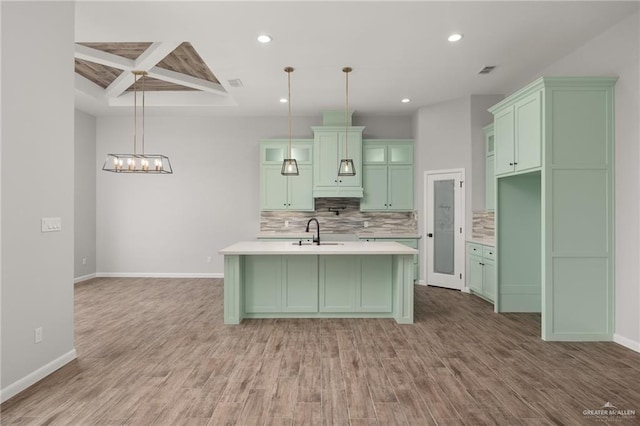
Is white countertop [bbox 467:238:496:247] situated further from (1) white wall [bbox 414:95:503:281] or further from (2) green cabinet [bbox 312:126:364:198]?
(2) green cabinet [bbox 312:126:364:198]

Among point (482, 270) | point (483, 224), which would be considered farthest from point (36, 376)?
point (483, 224)

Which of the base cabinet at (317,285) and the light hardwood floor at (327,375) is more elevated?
the base cabinet at (317,285)

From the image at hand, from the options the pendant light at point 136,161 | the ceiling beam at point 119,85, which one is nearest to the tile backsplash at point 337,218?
the pendant light at point 136,161

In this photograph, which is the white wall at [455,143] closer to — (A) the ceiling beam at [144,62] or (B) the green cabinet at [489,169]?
(B) the green cabinet at [489,169]

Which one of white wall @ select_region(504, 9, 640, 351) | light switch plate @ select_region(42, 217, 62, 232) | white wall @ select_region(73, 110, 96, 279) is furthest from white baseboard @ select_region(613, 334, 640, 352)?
white wall @ select_region(73, 110, 96, 279)

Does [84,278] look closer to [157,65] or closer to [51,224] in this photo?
[157,65]

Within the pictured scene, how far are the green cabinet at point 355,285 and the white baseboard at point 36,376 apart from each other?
99.6 inches

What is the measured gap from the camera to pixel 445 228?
616cm

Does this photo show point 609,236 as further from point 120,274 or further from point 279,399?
point 120,274

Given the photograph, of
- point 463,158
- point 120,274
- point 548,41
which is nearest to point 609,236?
point 548,41

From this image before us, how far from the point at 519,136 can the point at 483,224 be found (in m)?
2.06

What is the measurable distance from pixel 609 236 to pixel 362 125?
4.51 m

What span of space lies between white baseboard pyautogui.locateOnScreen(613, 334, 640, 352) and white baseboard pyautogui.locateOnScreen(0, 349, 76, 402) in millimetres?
5097

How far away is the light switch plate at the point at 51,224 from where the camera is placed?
269 centimetres
